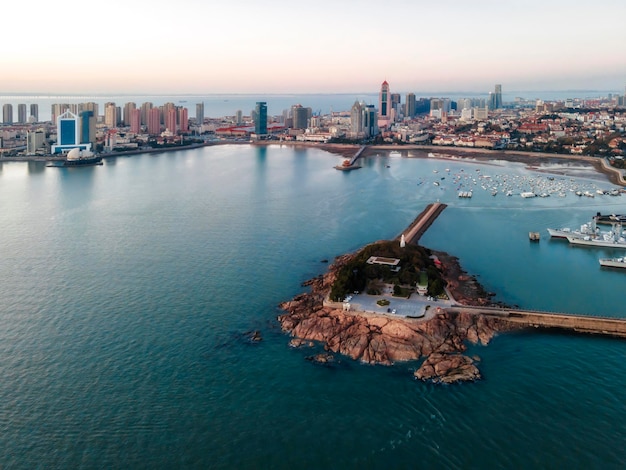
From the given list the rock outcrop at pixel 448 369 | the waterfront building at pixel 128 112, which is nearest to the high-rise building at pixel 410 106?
the waterfront building at pixel 128 112

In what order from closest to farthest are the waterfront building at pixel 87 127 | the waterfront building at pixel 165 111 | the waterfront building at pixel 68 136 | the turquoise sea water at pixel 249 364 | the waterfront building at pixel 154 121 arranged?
the turquoise sea water at pixel 249 364, the waterfront building at pixel 68 136, the waterfront building at pixel 87 127, the waterfront building at pixel 154 121, the waterfront building at pixel 165 111

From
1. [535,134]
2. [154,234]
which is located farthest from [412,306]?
[535,134]

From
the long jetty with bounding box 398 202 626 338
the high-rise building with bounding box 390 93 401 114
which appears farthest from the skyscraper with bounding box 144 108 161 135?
the long jetty with bounding box 398 202 626 338

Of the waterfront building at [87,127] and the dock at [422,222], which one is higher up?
the waterfront building at [87,127]

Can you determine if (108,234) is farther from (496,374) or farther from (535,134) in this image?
(535,134)

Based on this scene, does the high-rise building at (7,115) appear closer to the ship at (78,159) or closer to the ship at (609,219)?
the ship at (78,159)

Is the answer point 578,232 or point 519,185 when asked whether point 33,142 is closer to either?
point 519,185
